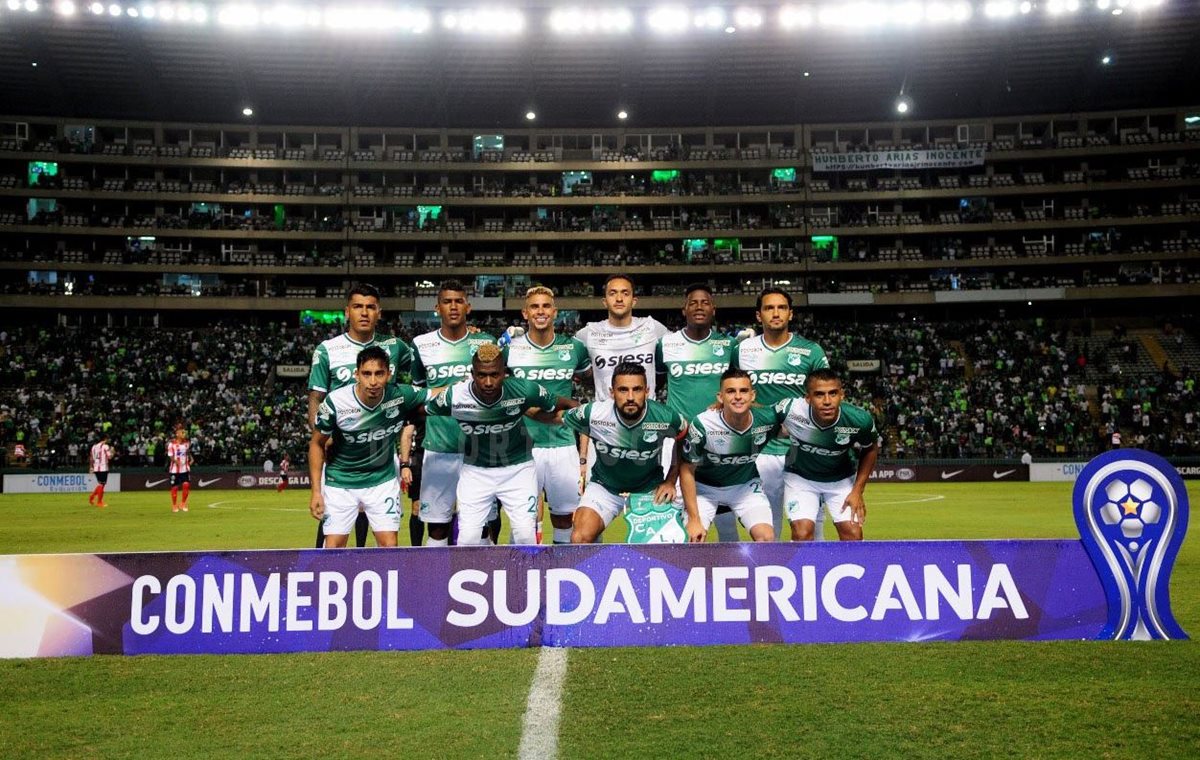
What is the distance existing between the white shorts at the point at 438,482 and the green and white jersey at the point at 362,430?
509 millimetres

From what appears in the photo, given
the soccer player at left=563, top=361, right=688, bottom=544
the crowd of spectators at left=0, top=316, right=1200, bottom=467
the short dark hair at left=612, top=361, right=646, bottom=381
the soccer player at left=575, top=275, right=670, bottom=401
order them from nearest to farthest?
the short dark hair at left=612, top=361, right=646, bottom=381 → the soccer player at left=563, top=361, right=688, bottom=544 → the soccer player at left=575, top=275, right=670, bottom=401 → the crowd of spectators at left=0, top=316, right=1200, bottom=467

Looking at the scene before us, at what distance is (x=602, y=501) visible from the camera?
863 cm

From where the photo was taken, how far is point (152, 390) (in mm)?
46219

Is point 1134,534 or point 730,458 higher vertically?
point 730,458

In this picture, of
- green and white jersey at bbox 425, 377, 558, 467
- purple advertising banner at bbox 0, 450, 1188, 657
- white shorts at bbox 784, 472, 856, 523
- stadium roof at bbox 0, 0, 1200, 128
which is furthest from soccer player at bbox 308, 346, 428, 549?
stadium roof at bbox 0, 0, 1200, 128

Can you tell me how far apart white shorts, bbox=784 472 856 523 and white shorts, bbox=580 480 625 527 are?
1619mm

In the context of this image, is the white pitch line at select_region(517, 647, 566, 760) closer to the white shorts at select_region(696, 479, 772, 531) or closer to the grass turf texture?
the grass turf texture

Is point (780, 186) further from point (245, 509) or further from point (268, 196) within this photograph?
point (245, 509)

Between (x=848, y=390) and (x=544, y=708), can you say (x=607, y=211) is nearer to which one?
(x=848, y=390)

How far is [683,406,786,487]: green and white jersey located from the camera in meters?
8.51

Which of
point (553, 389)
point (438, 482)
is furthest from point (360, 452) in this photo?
point (553, 389)

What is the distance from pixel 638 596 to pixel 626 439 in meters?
1.94

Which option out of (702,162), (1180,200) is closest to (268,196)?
(702,162)

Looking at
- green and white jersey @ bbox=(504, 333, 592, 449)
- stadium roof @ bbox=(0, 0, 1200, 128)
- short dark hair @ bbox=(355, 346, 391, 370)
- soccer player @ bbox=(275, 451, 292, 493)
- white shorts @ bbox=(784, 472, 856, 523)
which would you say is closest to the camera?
short dark hair @ bbox=(355, 346, 391, 370)
